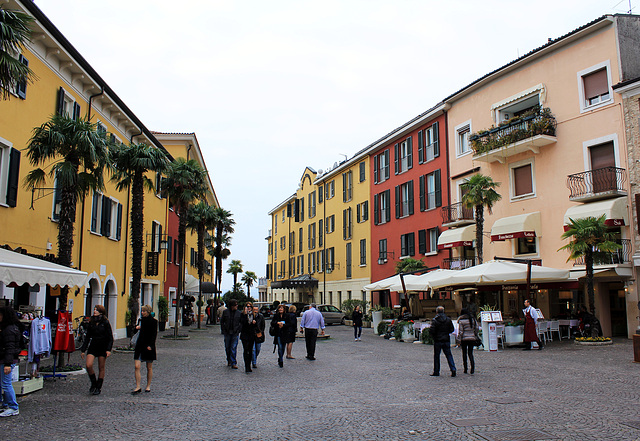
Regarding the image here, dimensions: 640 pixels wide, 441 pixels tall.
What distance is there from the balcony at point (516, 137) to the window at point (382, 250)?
41.8ft

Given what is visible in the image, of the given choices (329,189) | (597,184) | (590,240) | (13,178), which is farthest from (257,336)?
(329,189)

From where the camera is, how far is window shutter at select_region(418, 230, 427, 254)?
3409 centimetres

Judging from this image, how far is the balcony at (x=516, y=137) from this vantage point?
24328mm

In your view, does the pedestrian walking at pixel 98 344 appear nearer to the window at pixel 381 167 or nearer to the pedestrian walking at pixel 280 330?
the pedestrian walking at pixel 280 330

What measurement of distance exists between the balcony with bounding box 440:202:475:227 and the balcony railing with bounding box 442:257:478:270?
195 cm

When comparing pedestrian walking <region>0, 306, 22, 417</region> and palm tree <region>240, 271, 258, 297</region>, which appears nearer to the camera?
pedestrian walking <region>0, 306, 22, 417</region>

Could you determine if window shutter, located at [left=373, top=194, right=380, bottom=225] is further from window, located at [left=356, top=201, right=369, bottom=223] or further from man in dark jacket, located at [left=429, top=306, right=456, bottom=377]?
man in dark jacket, located at [left=429, top=306, right=456, bottom=377]

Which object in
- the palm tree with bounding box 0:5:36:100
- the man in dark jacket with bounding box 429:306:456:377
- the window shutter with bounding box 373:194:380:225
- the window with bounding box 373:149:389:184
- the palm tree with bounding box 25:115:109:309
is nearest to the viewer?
the palm tree with bounding box 0:5:36:100

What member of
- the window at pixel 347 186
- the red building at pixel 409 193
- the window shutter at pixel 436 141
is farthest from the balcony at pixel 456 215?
the window at pixel 347 186

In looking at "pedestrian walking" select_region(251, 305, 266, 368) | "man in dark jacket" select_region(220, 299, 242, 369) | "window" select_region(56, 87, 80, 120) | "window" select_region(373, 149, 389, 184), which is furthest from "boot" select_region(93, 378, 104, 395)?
"window" select_region(373, 149, 389, 184)

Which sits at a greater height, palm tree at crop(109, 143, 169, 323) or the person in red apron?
palm tree at crop(109, 143, 169, 323)

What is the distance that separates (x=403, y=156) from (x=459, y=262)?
1071 cm

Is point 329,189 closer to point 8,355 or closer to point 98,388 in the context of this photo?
point 98,388

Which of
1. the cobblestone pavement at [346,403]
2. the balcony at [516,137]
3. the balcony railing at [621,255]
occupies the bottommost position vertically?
the cobblestone pavement at [346,403]
